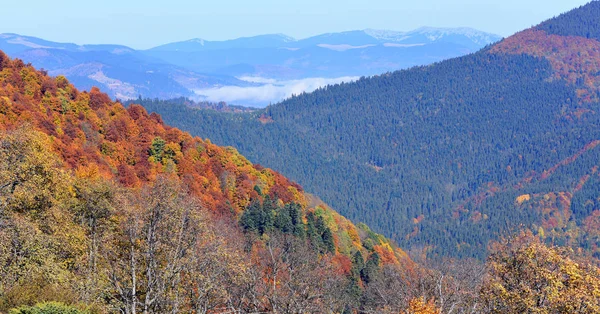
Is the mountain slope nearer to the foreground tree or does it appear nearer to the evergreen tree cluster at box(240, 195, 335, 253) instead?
the foreground tree

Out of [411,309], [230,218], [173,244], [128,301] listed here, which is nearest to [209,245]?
[173,244]

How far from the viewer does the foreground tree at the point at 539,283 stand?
68.0ft

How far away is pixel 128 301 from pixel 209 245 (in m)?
4.06

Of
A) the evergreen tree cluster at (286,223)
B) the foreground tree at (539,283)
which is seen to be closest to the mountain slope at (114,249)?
the foreground tree at (539,283)

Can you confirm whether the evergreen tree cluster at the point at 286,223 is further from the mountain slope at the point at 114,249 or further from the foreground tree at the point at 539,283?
the foreground tree at the point at 539,283

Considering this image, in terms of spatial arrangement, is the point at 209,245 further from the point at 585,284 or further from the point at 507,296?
the point at 585,284

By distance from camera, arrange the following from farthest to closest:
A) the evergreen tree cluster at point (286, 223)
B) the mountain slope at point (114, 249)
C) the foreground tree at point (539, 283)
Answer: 1. the evergreen tree cluster at point (286, 223)
2. the mountain slope at point (114, 249)
3. the foreground tree at point (539, 283)

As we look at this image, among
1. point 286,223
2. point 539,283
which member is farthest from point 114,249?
point 286,223

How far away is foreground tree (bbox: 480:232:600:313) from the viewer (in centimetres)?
2073

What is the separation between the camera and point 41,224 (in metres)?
27.6

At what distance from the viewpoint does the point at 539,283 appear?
22469 millimetres

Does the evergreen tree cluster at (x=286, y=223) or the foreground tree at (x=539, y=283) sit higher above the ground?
the foreground tree at (x=539, y=283)

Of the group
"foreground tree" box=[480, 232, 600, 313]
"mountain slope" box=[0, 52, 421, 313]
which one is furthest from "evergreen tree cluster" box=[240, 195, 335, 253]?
"foreground tree" box=[480, 232, 600, 313]

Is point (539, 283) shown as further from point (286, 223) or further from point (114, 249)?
point (286, 223)
